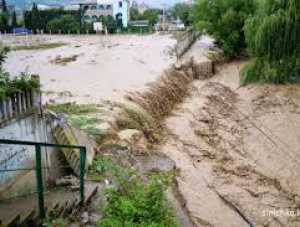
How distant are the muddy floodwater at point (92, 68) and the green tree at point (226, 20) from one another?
12.1 feet

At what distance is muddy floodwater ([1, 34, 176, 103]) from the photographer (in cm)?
1883

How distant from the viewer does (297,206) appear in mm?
10719

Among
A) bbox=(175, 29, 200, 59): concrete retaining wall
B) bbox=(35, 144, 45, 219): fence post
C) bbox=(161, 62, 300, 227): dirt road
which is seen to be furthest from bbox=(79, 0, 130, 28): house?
bbox=(35, 144, 45, 219): fence post

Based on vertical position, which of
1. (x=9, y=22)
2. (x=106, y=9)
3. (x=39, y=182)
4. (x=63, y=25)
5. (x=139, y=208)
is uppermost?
(x=106, y=9)

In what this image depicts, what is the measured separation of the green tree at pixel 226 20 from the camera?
29.6 metres

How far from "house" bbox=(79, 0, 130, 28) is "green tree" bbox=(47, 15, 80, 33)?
694cm

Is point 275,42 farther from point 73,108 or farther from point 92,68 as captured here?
point 92,68

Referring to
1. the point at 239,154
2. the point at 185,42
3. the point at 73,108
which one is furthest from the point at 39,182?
the point at 185,42

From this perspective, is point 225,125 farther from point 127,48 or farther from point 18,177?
point 127,48

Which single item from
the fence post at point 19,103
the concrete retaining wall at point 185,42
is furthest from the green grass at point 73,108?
the concrete retaining wall at point 185,42

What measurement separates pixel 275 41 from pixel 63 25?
42754 mm

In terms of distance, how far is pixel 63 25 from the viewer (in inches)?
2184

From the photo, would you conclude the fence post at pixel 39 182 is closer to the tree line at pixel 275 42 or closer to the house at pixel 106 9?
the tree line at pixel 275 42

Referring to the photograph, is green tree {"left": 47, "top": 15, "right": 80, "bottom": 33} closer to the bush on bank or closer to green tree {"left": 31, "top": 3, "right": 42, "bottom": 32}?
green tree {"left": 31, "top": 3, "right": 42, "bottom": 32}
